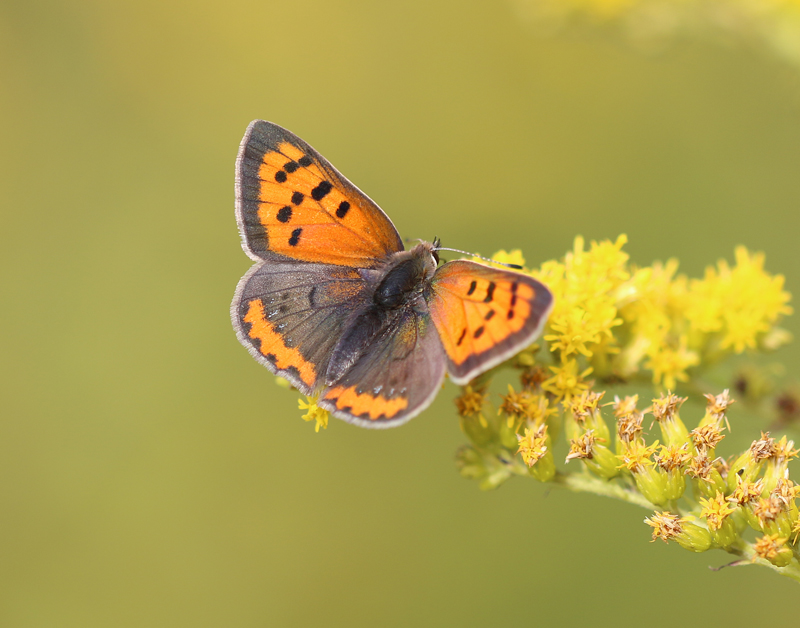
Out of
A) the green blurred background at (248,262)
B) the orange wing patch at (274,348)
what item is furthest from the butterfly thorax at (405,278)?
the green blurred background at (248,262)

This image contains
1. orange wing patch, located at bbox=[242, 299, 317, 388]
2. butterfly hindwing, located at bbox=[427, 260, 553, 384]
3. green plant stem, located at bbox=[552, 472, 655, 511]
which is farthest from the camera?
orange wing patch, located at bbox=[242, 299, 317, 388]

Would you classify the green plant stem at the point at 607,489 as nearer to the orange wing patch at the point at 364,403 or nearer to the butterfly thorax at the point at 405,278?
the orange wing patch at the point at 364,403

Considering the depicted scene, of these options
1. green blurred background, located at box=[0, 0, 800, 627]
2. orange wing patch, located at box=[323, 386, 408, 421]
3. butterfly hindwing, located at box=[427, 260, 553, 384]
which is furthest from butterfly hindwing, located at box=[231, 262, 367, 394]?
green blurred background, located at box=[0, 0, 800, 627]

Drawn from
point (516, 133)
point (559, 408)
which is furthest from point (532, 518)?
point (516, 133)

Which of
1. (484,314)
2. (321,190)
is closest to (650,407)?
(484,314)

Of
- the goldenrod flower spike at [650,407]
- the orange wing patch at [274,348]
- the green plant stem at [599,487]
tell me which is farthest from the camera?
the orange wing patch at [274,348]

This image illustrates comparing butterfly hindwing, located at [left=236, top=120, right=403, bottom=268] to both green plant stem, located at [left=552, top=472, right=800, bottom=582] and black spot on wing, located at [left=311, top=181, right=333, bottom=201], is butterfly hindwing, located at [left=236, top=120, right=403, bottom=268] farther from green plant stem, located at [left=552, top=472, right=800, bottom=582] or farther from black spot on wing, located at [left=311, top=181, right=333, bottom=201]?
green plant stem, located at [left=552, top=472, right=800, bottom=582]
